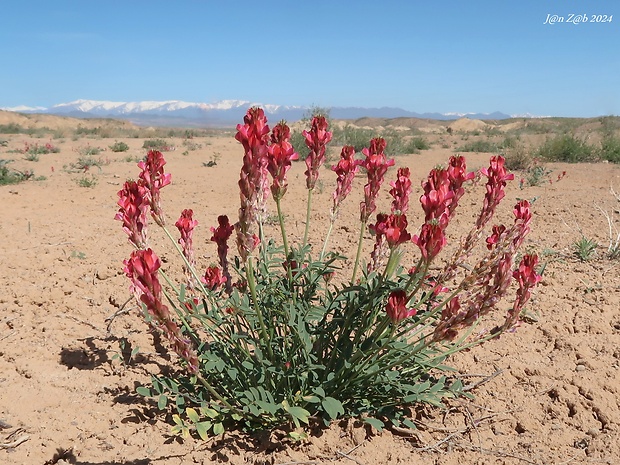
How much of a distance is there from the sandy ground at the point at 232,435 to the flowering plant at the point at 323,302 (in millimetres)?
152

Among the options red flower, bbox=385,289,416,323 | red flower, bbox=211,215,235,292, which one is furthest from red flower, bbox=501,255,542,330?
red flower, bbox=211,215,235,292

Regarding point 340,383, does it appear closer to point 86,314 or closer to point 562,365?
point 562,365

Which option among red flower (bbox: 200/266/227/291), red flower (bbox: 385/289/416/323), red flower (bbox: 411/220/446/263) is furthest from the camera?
red flower (bbox: 200/266/227/291)

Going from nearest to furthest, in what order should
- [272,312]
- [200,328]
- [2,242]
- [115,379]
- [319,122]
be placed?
1. [319,122]
2. [272,312]
3. [115,379]
4. [200,328]
5. [2,242]

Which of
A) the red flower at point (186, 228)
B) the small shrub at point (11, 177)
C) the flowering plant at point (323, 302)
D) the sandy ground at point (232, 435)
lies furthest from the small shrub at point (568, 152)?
the red flower at point (186, 228)

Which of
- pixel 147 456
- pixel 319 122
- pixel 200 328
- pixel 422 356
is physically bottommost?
pixel 147 456

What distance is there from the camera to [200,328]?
3.18 meters

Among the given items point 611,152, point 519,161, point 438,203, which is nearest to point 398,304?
point 438,203

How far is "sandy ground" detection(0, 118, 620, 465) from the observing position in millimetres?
2199

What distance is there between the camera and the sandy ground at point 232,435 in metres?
2.20

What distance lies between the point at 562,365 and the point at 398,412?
45.9 inches

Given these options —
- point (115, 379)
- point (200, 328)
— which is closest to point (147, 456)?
point (115, 379)

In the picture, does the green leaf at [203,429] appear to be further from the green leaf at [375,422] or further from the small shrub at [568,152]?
the small shrub at [568,152]

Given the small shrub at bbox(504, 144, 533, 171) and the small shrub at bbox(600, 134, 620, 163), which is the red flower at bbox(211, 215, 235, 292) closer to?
the small shrub at bbox(504, 144, 533, 171)
